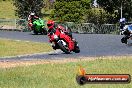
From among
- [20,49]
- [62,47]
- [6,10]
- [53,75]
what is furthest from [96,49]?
[6,10]

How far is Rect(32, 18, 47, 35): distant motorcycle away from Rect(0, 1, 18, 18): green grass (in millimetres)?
23433

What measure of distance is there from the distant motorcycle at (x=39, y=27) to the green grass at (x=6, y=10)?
23.4 m

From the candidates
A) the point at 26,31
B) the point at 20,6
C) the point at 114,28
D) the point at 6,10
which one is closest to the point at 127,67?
the point at 114,28

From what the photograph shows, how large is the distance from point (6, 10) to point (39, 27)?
3156cm

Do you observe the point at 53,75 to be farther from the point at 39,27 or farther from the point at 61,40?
the point at 39,27

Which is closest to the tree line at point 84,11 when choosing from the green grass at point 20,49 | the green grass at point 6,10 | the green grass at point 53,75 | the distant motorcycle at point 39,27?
the distant motorcycle at point 39,27

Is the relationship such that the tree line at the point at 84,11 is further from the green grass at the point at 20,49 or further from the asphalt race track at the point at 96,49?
the green grass at the point at 20,49

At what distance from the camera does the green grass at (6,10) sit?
2407 inches

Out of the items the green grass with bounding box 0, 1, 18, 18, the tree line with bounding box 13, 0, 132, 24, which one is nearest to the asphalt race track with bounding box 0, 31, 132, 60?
the tree line with bounding box 13, 0, 132, 24

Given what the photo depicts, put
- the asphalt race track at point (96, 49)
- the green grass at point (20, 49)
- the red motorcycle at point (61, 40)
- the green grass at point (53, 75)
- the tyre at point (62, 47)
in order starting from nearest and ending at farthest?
the green grass at point (53, 75) → the asphalt race track at point (96, 49) → the red motorcycle at point (61, 40) → the tyre at point (62, 47) → the green grass at point (20, 49)

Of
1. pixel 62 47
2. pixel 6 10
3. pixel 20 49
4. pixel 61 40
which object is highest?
pixel 61 40

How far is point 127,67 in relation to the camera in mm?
14023

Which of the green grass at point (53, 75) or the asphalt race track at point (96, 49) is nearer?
the green grass at point (53, 75)

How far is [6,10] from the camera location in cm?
6638
